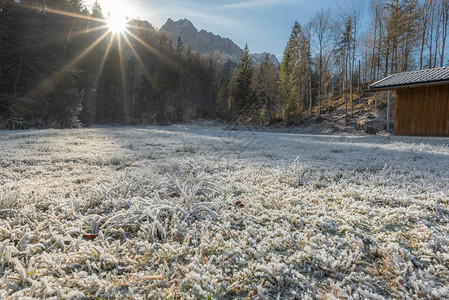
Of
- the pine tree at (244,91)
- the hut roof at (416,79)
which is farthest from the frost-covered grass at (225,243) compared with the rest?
the pine tree at (244,91)

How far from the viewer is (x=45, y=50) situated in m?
17.8

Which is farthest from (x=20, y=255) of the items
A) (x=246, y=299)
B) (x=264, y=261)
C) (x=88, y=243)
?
(x=264, y=261)

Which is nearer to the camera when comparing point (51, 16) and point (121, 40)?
point (51, 16)

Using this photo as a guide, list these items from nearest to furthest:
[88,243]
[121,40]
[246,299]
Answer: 1. [246,299]
2. [88,243]
3. [121,40]

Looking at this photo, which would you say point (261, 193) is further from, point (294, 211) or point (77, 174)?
point (77, 174)

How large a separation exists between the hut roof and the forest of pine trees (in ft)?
42.7

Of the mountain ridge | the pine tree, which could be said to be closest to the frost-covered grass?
the pine tree

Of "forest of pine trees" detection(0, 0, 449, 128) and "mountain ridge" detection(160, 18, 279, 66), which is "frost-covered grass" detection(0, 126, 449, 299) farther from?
"mountain ridge" detection(160, 18, 279, 66)

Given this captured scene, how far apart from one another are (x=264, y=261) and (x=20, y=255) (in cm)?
155

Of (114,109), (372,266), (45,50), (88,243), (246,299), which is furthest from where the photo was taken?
(114,109)

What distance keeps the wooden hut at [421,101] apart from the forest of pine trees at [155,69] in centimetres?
1338

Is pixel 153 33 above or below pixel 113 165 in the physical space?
above

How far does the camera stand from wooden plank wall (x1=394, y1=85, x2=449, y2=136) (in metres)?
11.4

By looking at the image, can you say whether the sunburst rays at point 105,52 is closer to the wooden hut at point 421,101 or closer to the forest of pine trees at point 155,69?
the forest of pine trees at point 155,69
